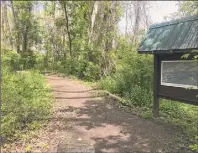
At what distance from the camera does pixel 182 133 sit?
291 inches

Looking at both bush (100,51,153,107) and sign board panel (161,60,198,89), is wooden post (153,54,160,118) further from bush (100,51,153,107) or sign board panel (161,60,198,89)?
bush (100,51,153,107)

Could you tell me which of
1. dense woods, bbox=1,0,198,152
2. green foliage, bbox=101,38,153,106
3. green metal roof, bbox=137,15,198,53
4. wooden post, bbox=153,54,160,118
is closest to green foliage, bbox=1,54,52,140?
dense woods, bbox=1,0,198,152

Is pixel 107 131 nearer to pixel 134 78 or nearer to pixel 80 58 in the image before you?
pixel 134 78

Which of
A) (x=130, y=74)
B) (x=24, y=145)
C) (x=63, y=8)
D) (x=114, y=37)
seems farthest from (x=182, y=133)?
(x=63, y=8)

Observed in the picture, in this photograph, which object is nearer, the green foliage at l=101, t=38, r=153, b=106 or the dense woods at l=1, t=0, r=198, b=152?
the dense woods at l=1, t=0, r=198, b=152

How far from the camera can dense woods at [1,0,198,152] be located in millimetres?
8766

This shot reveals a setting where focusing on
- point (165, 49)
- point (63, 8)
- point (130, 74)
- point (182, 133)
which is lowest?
point (182, 133)

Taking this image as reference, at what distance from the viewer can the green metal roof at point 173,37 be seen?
7211 millimetres

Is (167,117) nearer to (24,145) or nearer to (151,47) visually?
(151,47)

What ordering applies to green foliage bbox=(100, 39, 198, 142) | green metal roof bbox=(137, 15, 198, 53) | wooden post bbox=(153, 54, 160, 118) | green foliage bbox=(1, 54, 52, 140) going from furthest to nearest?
green foliage bbox=(100, 39, 198, 142)
wooden post bbox=(153, 54, 160, 118)
green metal roof bbox=(137, 15, 198, 53)
green foliage bbox=(1, 54, 52, 140)

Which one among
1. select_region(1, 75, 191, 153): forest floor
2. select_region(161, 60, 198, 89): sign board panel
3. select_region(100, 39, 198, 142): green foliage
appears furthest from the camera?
select_region(100, 39, 198, 142): green foliage

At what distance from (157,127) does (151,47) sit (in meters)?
2.39

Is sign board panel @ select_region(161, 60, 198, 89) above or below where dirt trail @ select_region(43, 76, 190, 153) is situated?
above

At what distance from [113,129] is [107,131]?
0.26 metres
